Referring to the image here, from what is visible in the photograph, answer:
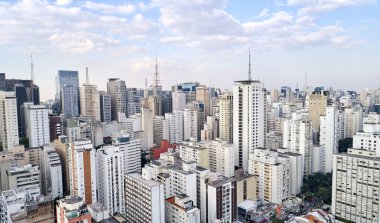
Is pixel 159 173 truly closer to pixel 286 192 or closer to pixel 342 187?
pixel 286 192

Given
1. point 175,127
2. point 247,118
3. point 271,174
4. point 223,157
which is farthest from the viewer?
point 175,127

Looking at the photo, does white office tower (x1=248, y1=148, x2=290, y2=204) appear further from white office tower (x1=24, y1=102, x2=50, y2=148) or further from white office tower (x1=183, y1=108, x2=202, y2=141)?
white office tower (x1=24, y1=102, x2=50, y2=148)

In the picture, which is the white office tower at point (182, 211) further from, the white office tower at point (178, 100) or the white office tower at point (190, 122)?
the white office tower at point (178, 100)

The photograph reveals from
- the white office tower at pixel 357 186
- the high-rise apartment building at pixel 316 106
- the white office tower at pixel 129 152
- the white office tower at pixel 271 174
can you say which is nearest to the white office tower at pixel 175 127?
the white office tower at pixel 129 152

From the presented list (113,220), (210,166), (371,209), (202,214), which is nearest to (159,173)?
(202,214)

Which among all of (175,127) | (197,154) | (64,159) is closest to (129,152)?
(64,159)

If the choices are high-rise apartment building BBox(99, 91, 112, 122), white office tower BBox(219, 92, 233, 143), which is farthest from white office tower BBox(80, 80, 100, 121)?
white office tower BBox(219, 92, 233, 143)

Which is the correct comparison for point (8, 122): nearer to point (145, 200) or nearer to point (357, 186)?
point (145, 200)
